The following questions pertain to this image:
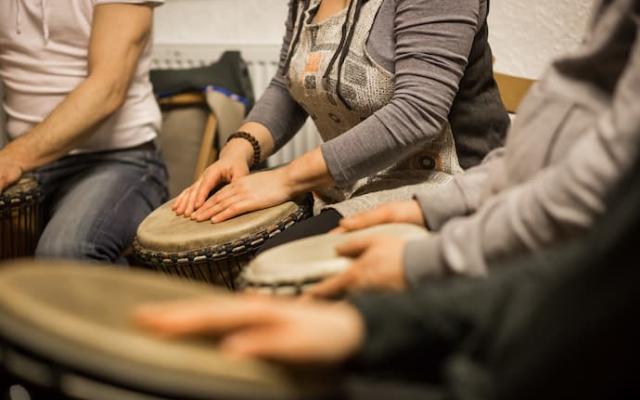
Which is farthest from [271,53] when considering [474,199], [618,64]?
[618,64]

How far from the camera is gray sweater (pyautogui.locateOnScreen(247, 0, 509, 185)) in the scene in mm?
1104

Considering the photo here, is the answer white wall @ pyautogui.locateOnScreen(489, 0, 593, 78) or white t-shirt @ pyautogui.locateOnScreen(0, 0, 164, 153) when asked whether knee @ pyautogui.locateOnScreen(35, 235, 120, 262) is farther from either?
white wall @ pyautogui.locateOnScreen(489, 0, 593, 78)

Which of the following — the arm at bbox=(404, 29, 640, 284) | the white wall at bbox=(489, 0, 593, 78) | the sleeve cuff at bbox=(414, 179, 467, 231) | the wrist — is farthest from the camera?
the white wall at bbox=(489, 0, 593, 78)

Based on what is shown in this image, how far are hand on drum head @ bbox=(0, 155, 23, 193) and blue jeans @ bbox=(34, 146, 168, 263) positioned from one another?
4.7 inches

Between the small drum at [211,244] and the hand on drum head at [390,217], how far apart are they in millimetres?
208

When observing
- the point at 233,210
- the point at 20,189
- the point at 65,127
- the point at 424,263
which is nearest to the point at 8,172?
the point at 20,189

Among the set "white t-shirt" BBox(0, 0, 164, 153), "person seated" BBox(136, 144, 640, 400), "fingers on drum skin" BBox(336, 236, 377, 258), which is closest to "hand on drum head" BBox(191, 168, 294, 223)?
"fingers on drum skin" BBox(336, 236, 377, 258)

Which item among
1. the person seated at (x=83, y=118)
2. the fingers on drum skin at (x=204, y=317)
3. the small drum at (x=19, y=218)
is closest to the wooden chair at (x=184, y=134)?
the person seated at (x=83, y=118)

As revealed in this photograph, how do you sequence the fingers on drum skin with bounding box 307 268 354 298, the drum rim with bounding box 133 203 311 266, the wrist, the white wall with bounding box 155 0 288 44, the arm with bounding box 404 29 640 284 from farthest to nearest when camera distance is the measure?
1. the white wall with bounding box 155 0 288 44
2. the wrist
3. the drum rim with bounding box 133 203 311 266
4. the fingers on drum skin with bounding box 307 268 354 298
5. the arm with bounding box 404 29 640 284

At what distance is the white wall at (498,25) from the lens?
6.09 feet

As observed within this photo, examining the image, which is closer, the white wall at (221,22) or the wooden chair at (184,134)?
the wooden chair at (184,134)

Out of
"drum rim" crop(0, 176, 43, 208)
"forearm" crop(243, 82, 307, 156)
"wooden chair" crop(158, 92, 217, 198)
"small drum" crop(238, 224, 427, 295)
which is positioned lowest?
"wooden chair" crop(158, 92, 217, 198)

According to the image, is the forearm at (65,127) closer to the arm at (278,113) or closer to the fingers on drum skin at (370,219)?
the arm at (278,113)

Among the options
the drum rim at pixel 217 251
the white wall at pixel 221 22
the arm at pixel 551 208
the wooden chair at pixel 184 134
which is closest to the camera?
the arm at pixel 551 208
